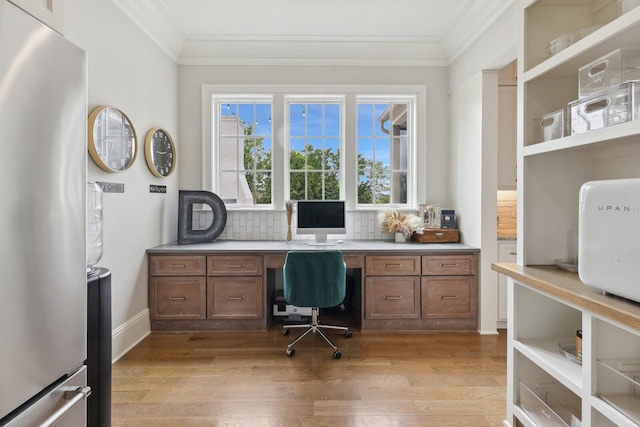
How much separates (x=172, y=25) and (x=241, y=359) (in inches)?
123

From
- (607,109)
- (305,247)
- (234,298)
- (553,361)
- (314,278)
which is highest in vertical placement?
(607,109)

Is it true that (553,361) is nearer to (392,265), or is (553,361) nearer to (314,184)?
(392,265)

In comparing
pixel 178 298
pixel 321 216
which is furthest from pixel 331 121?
pixel 178 298

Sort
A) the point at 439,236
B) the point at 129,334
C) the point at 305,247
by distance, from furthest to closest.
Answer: the point at 439,236, the point at 305,247, the point at 129,334

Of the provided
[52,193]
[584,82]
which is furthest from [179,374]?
[584,82]

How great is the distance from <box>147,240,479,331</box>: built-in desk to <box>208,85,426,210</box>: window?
88 centimetres

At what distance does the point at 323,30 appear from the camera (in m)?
3.37

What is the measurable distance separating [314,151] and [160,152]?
64.0 inches

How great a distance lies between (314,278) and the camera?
2.66 metres

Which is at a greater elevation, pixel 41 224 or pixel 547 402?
pixel 41 224

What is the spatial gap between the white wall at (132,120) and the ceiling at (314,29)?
24 centimetres

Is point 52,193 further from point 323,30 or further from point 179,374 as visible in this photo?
point 323,30

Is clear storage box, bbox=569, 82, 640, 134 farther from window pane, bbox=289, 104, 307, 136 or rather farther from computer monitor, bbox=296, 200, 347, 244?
window pane, bbox=289, 104, 307, 136

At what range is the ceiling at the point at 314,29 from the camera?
9.66 feet
